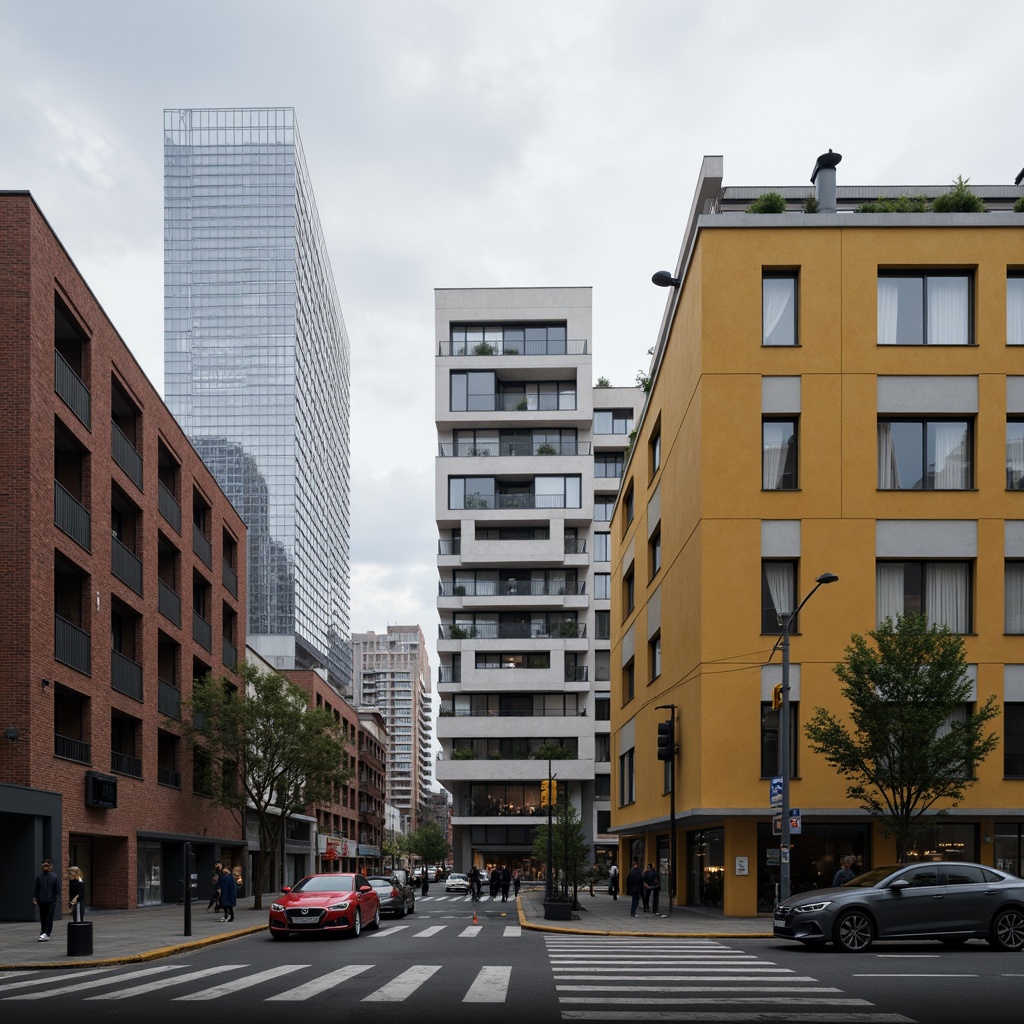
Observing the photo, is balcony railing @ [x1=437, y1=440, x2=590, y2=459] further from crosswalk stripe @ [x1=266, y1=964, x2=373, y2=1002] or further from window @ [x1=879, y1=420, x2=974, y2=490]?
crosswalk stripe @ [x1=266, y1=964, x2=373, y2=1002]

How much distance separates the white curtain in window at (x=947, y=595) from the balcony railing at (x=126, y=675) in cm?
2478

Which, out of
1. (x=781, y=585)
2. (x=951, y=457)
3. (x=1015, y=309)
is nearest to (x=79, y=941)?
(x=781, y=585)

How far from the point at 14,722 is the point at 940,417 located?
25235mm

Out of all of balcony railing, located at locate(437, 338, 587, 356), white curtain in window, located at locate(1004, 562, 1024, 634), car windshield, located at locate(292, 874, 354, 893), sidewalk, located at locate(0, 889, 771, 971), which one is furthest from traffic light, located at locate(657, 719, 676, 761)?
balcony railing, located at locate(437, 338, 587, 356)

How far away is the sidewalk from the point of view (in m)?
19.5

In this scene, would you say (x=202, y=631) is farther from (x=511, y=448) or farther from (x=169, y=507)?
(x=511, y=448)

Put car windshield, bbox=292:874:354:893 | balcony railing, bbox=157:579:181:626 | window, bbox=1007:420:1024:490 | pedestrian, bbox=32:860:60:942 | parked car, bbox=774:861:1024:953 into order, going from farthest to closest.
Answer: balcony railing, bbox=157:579:181:626
window, bbox=1007:420:1024:490
car windshield, bbox=292:874:354:893
pedestrian, bbox=32:860:60:942
parked car, bbox=774:861:1024:953

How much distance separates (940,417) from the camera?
100 feet

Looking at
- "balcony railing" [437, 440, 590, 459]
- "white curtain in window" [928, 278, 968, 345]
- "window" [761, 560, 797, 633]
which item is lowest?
"window" [761, 560, 797, 633]

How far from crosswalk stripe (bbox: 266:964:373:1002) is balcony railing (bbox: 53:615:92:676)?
17131 mm

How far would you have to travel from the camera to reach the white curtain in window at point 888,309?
1208 inches

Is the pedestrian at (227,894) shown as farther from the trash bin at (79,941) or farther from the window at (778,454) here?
the window at (778,454)

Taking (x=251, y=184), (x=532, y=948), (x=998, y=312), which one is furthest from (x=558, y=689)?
(x=251, y=184)

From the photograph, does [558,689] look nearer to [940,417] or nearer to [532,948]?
[940,417]
